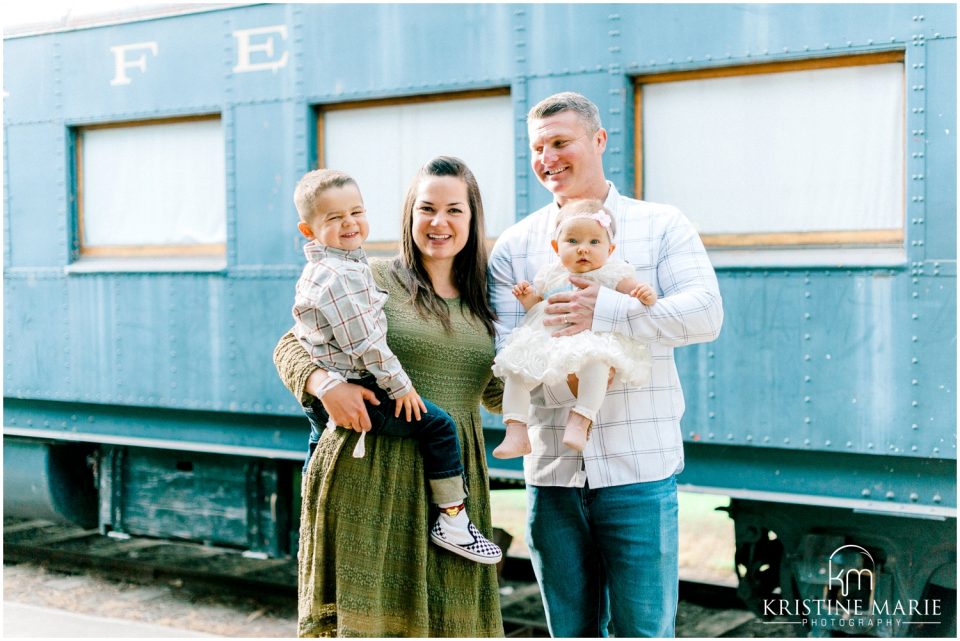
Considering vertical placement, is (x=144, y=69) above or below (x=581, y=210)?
above

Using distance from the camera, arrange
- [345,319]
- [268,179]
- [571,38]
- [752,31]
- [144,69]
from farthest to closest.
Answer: [144,69] < [268,179] < [571,38] < [752,31] < [345,319]

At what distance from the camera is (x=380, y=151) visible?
4.89 m

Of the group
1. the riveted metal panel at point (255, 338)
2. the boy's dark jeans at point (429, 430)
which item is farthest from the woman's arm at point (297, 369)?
the riveted metal panel at point (255, 338)

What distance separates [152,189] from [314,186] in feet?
10.7

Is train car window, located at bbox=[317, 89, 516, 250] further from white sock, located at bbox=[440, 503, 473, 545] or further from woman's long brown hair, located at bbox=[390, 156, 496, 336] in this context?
white sock, located at bbox=[440, 503, 473, 545]

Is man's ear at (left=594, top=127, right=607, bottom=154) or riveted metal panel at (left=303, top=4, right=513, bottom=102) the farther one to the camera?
riveted metal panel at (left=303, top=4, right=513, bottom=102)

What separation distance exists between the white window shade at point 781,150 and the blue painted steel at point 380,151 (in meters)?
0.10

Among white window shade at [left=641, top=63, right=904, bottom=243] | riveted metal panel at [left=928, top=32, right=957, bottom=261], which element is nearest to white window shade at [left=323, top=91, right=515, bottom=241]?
white window shade at [left=641, top=63, right=904, bottom=243]

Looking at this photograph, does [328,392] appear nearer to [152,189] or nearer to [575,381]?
[575,381]

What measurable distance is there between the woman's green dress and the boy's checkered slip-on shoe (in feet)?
0.10

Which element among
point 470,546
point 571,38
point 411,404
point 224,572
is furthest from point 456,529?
point 224,572

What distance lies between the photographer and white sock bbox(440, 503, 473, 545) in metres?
2.56

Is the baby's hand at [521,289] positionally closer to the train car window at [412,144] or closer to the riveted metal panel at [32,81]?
the train car window at [412,144]
